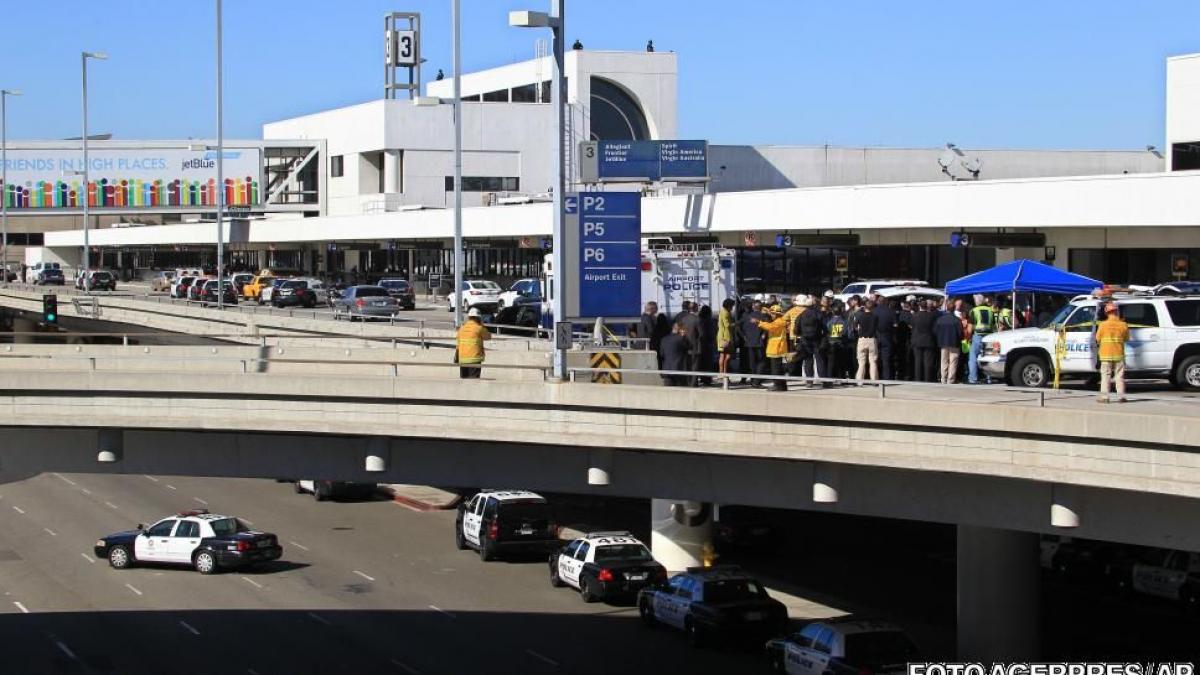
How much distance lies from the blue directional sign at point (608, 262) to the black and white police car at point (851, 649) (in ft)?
22.0

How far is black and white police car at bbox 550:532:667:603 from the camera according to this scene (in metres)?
34.2

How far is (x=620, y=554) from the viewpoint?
3494 cm

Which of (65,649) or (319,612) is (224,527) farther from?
(65,649)

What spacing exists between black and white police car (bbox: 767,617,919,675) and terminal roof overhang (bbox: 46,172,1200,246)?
49.8ft

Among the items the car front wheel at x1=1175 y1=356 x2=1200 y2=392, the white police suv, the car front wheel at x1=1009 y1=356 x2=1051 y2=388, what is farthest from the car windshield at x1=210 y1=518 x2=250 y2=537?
the car front wheel at x1=1175 y1=356 x2=1200 y2=392

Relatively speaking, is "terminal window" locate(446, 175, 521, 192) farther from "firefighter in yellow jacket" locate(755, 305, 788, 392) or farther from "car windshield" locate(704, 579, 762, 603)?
"firefighter in yellow jacket" locate(755, 305, 788, 392)

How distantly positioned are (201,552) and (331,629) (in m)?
7.79

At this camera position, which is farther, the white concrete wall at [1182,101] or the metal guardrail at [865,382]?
the white concrete wall at [1182,101]

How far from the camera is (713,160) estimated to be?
6900 centimetres

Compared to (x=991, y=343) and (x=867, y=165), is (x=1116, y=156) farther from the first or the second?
(x=991, y=343)

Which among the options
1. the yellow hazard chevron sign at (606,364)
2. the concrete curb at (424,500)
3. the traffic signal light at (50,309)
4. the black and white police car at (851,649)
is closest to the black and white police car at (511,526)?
the concrete curb at (424,500)

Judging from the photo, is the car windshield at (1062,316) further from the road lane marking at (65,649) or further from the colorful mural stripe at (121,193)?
the colorful mural stripe at (121,193)

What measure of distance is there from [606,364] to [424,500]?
3057 cm

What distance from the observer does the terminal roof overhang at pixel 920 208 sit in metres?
36.3
